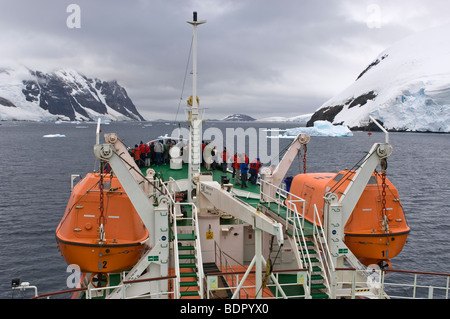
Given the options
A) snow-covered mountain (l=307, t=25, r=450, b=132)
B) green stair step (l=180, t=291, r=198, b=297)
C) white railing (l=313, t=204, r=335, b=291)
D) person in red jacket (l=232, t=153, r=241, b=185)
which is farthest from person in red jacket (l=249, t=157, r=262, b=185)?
snow-covered mountain (l=307, t=25, r=450, b=132)

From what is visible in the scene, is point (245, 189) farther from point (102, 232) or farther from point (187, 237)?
point (102, 232)

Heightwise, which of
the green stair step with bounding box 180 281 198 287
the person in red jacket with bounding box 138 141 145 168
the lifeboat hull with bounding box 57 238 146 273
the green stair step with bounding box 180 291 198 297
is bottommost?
the green stair step with bounding box 180 291 198 297

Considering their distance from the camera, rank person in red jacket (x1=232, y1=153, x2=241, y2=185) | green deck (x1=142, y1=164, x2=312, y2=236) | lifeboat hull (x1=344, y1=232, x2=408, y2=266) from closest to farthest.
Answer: lifeboat hull (x1=344, y1=232, x2=408, y2=266) < green deck (x1=142, y1=164, x2=312, y2=236) < person in red jacket (x1=232, y1=153, x2=241, y2=185)

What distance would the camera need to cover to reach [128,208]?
35.7ft

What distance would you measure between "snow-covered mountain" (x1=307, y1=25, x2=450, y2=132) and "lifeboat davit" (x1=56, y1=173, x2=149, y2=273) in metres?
109

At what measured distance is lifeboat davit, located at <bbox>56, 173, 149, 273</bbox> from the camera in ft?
34.1

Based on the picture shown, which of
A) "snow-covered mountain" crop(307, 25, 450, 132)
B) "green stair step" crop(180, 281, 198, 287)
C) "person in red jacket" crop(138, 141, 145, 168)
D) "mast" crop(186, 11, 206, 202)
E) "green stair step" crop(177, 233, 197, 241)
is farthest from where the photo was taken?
"snow-covered mountain" crop(307, 25, 450, 132)

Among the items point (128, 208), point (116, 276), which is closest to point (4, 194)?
point (116, 276)

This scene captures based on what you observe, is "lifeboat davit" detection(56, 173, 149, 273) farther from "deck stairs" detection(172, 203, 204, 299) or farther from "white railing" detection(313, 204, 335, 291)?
"white railing" detection(313, 204, 335, 291)

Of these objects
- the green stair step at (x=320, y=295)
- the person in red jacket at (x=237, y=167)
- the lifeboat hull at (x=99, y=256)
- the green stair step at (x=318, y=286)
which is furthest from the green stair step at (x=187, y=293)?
the person in red jacket at (x=237, y=167)

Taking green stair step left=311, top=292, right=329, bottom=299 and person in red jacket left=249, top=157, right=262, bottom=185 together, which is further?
person in red jacket left=249, top=157, right=262, bottom=185

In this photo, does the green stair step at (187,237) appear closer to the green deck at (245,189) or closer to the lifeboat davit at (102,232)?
the lifeboat davit at (102,232)
